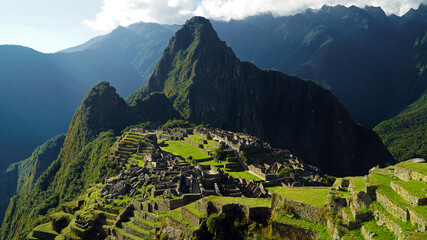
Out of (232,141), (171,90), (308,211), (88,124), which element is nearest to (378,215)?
(308,211)

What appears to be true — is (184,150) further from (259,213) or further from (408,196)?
(408,196)

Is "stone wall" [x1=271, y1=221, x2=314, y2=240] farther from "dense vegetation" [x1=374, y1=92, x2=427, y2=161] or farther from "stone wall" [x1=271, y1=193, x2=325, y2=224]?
"dense vegetation" [x1=374, y1=92, x2=427, y2=161]

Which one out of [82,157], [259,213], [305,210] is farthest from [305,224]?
[82,157]

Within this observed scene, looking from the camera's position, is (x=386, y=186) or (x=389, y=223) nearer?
(x=389, y=223)

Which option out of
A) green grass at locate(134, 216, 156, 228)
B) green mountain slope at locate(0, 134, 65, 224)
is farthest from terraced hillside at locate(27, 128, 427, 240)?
Result: green mountain slope at locate(0, 134, 65, 224)

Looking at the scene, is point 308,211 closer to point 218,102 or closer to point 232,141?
point 232,141

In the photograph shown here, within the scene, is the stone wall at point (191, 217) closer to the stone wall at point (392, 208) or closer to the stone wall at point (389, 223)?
the stone wall at point (389, 223)

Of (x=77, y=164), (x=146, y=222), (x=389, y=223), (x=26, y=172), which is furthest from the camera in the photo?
(x=26, y=172)
